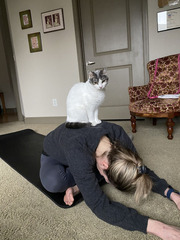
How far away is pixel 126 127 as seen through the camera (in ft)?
8.46

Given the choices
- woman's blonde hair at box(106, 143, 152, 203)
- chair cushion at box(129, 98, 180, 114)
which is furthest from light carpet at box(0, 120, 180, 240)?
chair cushion at box(129, 98, 180, 114)

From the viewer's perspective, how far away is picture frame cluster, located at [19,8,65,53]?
2.85 metres

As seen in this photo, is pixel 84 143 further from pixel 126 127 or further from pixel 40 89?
pixel 40 89

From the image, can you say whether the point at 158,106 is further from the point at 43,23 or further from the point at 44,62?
the point at 43,23

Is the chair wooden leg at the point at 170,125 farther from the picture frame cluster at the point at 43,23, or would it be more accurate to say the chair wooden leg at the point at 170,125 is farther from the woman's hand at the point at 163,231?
the picture frame cluster at the point at 43,23

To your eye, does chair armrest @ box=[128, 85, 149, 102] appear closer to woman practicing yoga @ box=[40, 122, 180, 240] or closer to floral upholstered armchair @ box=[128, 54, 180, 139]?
floral upholstered armchair @ box=[128, 54, 180, 139]

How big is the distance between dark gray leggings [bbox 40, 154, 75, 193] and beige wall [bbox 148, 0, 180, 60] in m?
2.21

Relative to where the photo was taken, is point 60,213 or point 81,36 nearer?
point 60,213

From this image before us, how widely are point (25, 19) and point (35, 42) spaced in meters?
0.39

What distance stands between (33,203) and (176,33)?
2.63m

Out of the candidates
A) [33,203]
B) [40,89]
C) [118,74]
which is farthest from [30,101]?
[33,203]

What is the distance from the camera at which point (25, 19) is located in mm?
3033

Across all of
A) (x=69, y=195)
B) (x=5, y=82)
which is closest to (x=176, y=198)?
(x=69, y=195)

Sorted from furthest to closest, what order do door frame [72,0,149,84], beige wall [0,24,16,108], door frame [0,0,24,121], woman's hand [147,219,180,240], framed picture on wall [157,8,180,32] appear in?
beige wall [0,24,16,108]
door frame [0,0,24,121]
door frame [72,0,149,84]
framed picture on wall [157,8,180,32]
woman's hand [147,219,180,240]
